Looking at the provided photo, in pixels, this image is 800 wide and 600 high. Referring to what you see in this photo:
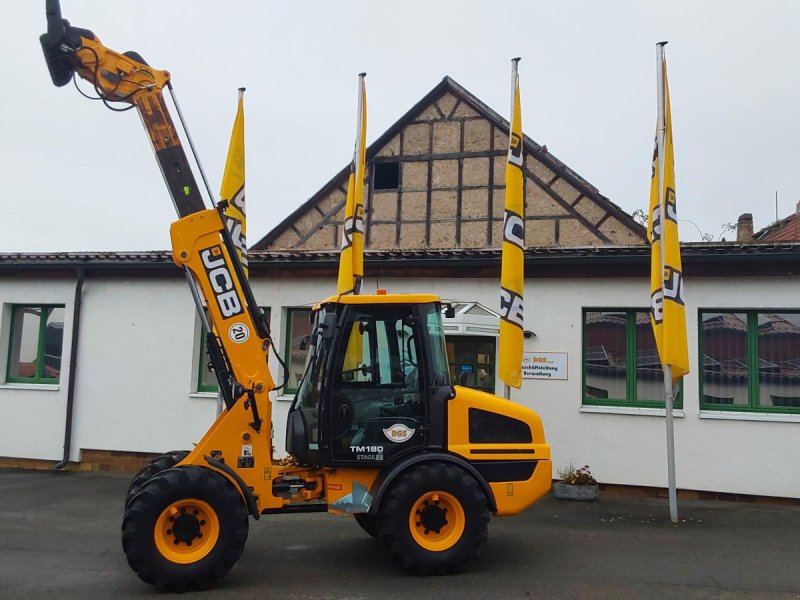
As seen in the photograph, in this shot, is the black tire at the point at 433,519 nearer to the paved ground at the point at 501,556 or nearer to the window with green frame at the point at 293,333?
the paved ground at the point at 501,556

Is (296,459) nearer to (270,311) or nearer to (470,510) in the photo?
(470,510)

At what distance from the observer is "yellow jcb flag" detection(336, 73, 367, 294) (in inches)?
364

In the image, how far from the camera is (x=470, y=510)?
5547mm

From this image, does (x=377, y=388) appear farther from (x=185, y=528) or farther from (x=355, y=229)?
(x=355, y=229)

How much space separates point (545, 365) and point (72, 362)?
738cm

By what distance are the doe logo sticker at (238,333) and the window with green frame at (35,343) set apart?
7.05m

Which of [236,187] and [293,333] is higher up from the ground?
[236,187]

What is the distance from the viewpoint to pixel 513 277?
327 inches

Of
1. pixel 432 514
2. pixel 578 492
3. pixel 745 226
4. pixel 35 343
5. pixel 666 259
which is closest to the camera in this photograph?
pixel 432 514

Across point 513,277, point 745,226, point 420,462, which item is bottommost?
point 420,462

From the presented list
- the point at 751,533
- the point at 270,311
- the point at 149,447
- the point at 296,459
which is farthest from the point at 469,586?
the point at 149,447

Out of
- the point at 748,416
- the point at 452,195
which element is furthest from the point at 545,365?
the point at 452,195

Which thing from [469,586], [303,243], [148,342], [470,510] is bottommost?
[469,586]

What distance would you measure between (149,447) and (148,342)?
1.64 meters
